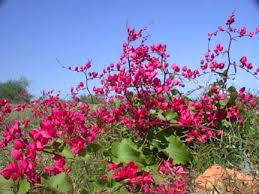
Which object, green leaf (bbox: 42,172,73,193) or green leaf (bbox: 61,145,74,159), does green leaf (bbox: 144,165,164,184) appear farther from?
green leaf (bbox: 42,172,73,193)

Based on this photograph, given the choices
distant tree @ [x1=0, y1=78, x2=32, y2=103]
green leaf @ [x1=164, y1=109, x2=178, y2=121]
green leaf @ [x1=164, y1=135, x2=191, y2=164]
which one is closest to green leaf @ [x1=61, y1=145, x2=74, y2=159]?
green leaf @ [x1=164, y1=135, x2=191, y2=164]

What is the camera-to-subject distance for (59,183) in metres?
2.71

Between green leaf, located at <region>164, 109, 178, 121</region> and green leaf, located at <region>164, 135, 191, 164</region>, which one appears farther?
green leaf, located at <region>164, 109, 178, 121</region>

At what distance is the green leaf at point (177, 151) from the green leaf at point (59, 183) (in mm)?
1494

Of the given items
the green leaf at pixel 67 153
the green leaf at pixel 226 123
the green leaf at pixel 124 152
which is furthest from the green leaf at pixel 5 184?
the green leaf at pixel 226 123

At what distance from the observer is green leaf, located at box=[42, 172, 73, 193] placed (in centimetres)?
269

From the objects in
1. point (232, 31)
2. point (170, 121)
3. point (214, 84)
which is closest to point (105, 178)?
point (170, 121)

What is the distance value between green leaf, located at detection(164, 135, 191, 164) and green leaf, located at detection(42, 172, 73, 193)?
1.49m

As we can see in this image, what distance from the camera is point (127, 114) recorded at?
4855 millimetres

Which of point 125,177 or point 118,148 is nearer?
point 125,177

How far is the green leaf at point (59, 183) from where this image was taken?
2.69 meters

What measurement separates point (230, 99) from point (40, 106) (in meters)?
5.03

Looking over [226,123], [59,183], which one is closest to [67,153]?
[59,183]

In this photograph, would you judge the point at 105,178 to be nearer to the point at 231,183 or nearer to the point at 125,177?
the point at 125,177
